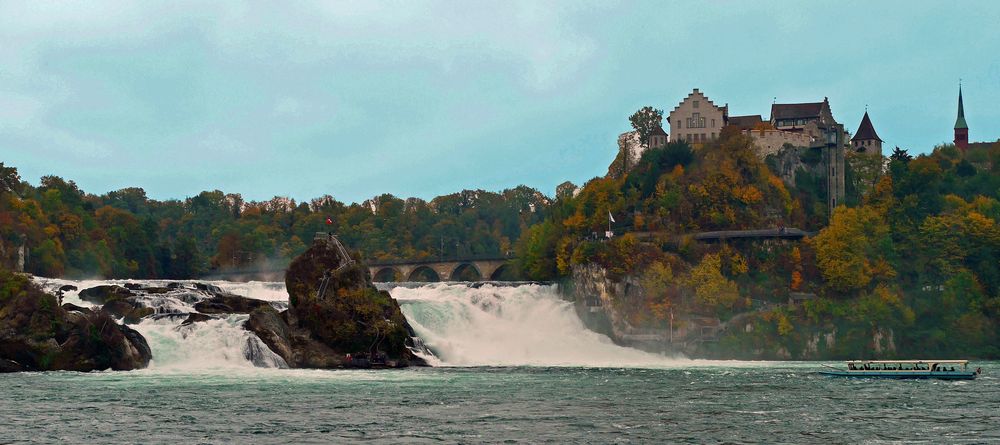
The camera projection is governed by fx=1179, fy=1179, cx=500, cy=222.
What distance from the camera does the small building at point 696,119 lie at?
139 meters

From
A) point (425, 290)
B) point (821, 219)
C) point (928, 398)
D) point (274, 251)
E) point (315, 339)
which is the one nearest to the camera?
point (928, 398)

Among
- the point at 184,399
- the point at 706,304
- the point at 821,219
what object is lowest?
the point at 184,399

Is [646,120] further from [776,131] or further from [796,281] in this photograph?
[796,281]

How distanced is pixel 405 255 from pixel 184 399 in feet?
427

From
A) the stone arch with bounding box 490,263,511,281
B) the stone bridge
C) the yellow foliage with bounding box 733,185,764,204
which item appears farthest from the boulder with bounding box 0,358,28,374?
the stone arch with bounding box 490,263,511,281

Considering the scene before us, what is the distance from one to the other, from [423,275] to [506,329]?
51724 millimetres

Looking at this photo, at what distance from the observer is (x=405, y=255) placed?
191875 millimetres

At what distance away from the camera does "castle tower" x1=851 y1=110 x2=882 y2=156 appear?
147250mm

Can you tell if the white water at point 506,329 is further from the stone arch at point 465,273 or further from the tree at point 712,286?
the stone arch at point 465,273

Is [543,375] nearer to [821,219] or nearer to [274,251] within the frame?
[821,219]

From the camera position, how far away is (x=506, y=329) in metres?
111

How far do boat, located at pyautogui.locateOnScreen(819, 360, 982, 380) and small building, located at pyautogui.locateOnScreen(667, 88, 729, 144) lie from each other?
5782 centimetres

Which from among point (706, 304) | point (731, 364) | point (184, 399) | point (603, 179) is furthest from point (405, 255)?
point (184, 399)

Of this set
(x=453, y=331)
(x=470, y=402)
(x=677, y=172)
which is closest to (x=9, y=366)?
(x=470, y=402)
